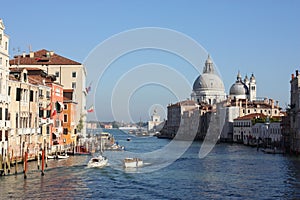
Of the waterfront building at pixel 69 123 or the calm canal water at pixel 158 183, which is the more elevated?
the waterfront building at pixel 69 123

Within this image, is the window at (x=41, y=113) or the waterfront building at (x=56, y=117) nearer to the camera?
the window at (x=41, y=113)

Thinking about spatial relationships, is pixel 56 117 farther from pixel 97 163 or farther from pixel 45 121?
pixel 97 163

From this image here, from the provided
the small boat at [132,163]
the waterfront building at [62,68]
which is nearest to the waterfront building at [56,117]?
the small boat at [132,163]

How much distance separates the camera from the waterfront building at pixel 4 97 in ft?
82.7

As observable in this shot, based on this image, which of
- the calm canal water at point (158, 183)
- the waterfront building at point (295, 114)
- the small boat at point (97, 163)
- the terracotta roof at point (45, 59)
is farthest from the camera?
the terracotta roof at point (45, 59)

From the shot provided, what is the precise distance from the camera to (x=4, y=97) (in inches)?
1001

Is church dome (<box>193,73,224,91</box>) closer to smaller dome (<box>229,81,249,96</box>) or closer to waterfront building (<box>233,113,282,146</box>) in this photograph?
smaller dome (<box>229,81,249,96</box>)

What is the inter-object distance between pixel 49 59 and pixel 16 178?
22358 millimetres

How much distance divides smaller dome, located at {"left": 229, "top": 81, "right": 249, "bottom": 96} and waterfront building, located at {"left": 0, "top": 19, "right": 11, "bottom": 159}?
8164cm

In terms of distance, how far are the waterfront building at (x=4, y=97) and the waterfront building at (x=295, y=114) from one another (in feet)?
76.3

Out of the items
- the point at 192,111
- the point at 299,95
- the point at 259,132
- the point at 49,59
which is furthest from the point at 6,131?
the point at 192,111

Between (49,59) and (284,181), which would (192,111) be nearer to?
(49,59)

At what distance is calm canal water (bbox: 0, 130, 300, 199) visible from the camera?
753 inches

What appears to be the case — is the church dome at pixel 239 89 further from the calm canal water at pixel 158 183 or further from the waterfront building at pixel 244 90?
the calm canal water at pixel 158 183
